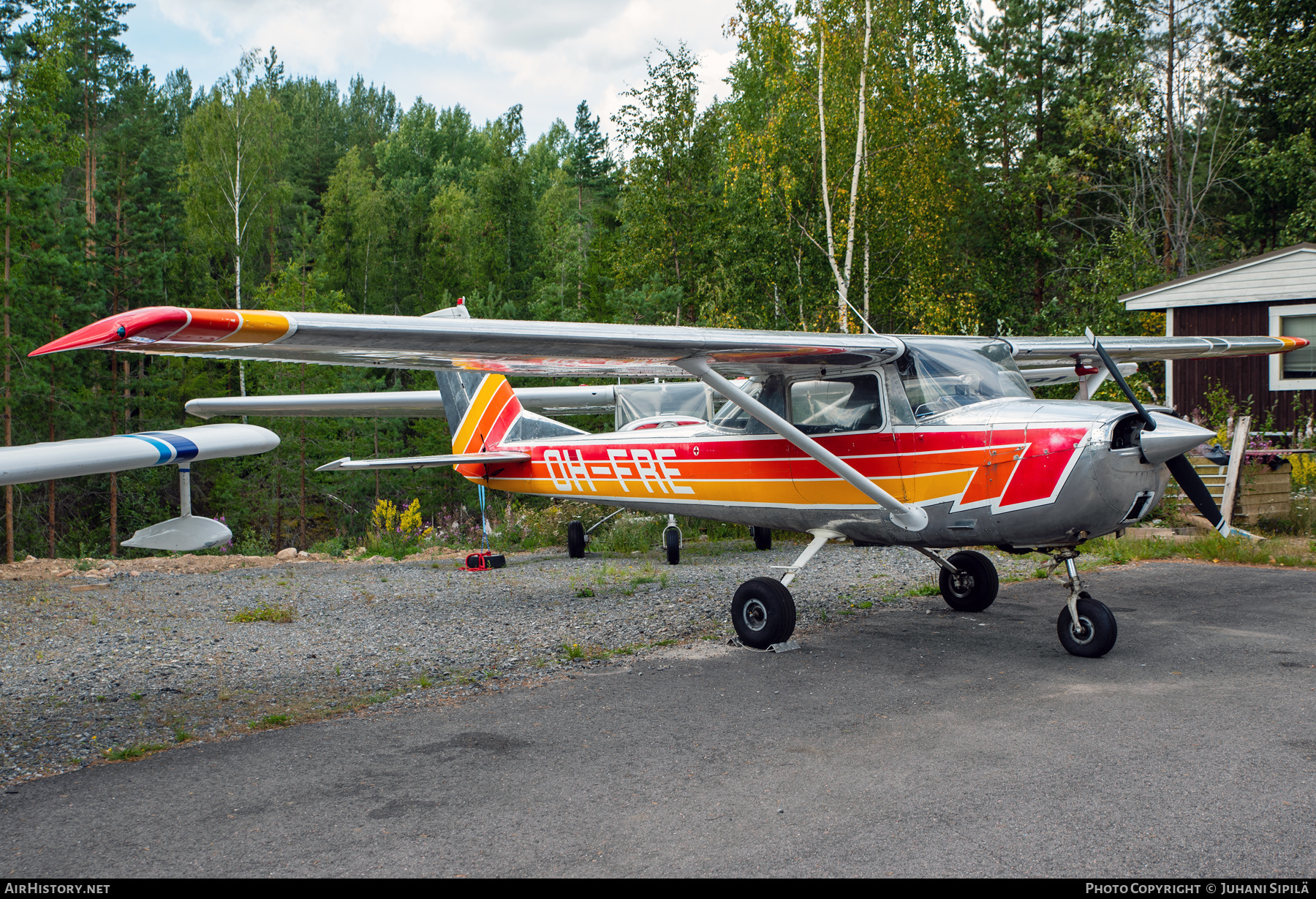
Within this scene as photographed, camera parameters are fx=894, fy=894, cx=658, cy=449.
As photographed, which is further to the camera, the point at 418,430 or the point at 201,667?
the point at 418,430

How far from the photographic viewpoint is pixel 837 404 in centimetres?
686

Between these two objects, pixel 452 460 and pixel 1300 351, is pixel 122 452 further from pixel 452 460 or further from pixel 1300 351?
pixel 1300 351

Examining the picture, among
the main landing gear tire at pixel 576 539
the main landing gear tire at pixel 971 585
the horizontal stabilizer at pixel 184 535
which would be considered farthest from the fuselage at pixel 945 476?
the main landing gear tire at pixel 576 539

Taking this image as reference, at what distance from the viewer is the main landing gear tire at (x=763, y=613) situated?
6.52m

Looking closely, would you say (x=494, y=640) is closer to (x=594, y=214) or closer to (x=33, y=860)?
(x=33, y=860)

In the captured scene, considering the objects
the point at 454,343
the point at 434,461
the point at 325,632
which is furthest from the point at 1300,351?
the point at 325,632

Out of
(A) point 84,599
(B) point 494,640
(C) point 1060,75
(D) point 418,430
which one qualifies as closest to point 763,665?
(B) point 494,640

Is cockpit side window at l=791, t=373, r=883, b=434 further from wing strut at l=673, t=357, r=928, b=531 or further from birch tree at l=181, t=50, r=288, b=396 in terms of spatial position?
birch tree at l=181, t=50, r=288, b=396

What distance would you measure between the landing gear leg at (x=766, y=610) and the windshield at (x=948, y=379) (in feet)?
4.42

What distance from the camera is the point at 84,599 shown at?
943 cm

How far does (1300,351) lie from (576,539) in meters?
12.8

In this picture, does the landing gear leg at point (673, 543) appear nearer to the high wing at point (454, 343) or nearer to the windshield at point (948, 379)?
the high wing at point (454, 343)

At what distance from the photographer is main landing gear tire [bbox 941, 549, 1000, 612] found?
7.83 metres

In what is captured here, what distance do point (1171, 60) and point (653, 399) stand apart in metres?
22.0
